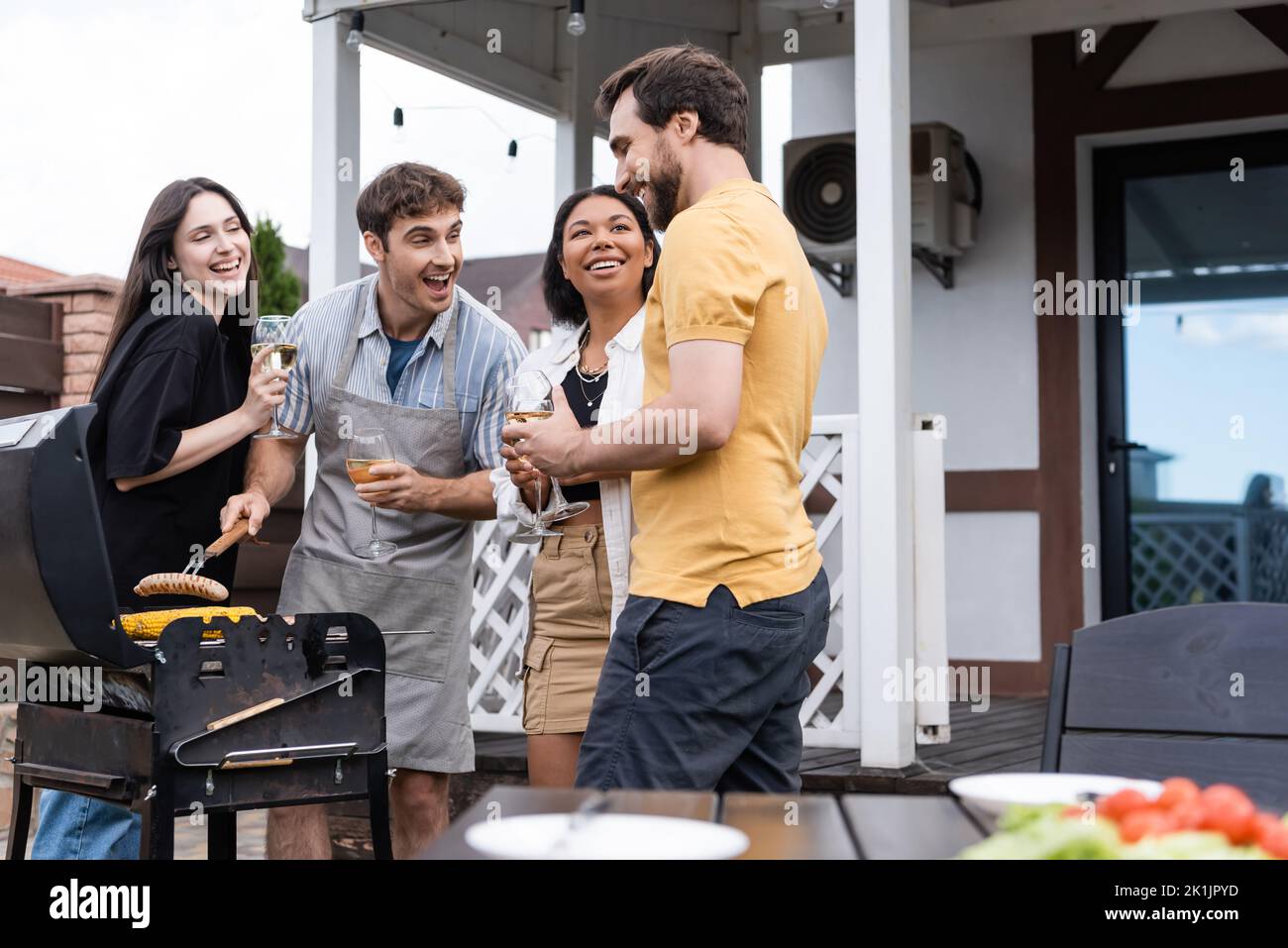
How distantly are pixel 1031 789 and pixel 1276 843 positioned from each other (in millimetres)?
358

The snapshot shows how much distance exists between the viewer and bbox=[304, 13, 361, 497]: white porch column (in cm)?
464

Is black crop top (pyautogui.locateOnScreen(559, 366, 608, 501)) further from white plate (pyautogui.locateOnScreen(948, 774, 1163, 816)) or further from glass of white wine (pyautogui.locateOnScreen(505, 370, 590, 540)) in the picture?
white plate (pyautogui.locateOnScreen(948, 774, 1163, 816))

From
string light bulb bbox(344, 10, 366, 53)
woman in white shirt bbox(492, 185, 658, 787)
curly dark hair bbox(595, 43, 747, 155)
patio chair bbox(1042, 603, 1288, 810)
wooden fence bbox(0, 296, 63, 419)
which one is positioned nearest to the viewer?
patio chair bbox(1042, 603, 1288, 810)

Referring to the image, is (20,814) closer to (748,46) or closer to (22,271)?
(748,46)

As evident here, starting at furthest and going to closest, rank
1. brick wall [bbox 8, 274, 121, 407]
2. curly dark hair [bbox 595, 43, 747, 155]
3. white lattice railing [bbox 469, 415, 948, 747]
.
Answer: brick wall [bbox 8, 274, 121, 407] → white lattice railing [bbox 469, 415, 948, 747] → curly dark hair [bbox 595, 43, 747, 155]

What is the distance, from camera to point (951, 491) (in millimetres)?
6375

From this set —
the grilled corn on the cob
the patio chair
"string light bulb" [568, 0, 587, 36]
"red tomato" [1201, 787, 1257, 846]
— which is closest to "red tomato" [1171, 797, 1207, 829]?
"red tomato" [1201, 787, 1257, 846]

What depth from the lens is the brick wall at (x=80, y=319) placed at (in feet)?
18.1

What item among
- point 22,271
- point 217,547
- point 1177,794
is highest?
point 22,271

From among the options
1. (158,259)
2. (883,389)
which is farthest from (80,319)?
(883,389)

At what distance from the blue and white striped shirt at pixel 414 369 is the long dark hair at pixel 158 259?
155 mm

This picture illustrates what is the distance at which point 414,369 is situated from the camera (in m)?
2.92

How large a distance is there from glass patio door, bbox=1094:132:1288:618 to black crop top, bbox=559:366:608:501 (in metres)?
4.21

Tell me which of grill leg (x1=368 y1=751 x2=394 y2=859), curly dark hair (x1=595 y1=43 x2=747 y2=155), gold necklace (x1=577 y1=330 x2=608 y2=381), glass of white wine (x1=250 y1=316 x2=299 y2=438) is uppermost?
curly dark hair (x1=595 y1=43 x2=747 y2=155)
